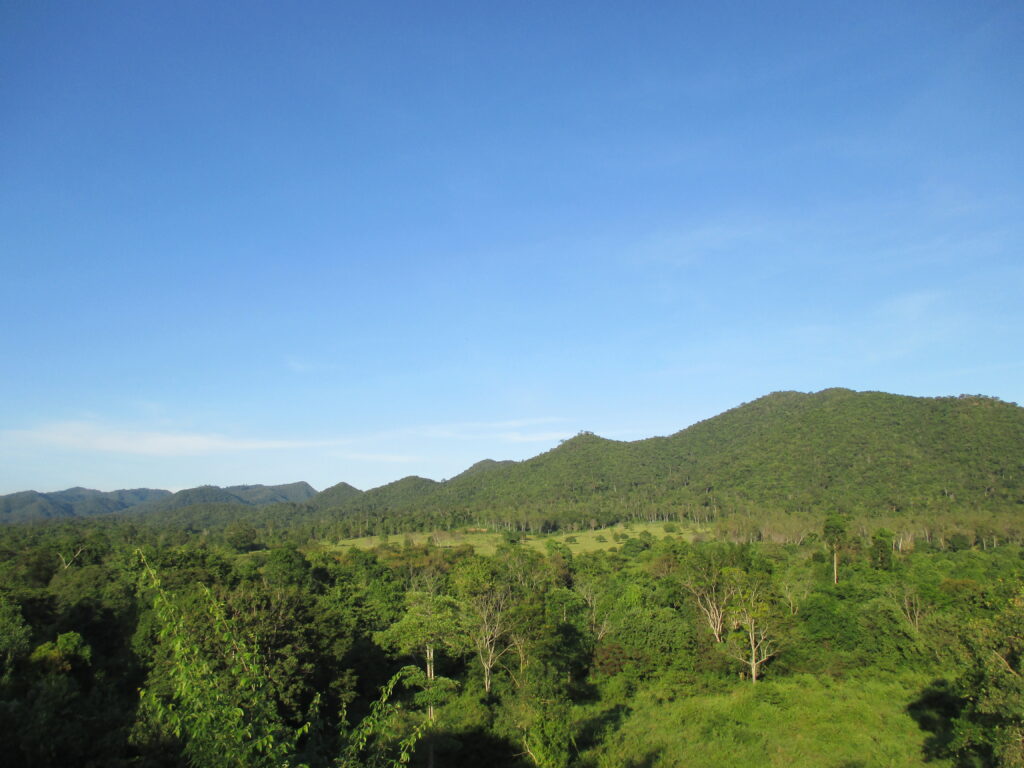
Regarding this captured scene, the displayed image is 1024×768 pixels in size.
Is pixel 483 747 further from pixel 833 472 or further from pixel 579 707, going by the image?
pixel 833 472

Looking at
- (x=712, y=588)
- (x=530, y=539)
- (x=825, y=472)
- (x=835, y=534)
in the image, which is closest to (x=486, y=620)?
(x=712, y=588)

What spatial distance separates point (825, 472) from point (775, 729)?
5154 inches

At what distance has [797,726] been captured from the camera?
89.7 feet

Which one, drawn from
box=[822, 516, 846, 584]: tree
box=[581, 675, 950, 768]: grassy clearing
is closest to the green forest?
box=[581, 675, 950, 768]: grassy clearing

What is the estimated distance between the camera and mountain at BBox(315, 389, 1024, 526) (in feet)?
391

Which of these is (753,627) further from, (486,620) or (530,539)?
(530,539)

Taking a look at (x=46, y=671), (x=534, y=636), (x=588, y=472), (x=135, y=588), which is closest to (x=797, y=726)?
(x=534, y=636)

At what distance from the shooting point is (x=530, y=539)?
11294 centimetres

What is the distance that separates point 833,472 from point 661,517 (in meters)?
45.4

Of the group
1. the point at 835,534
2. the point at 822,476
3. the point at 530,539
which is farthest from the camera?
the point at 822,476

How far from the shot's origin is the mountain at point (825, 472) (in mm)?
119312

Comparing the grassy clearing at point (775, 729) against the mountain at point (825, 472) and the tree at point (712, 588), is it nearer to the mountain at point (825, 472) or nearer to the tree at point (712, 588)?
the tree at point (712, 588)

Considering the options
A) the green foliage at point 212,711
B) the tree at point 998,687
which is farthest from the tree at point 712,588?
the green foliage at point 212,711

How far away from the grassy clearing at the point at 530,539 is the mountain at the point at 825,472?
1288cm
